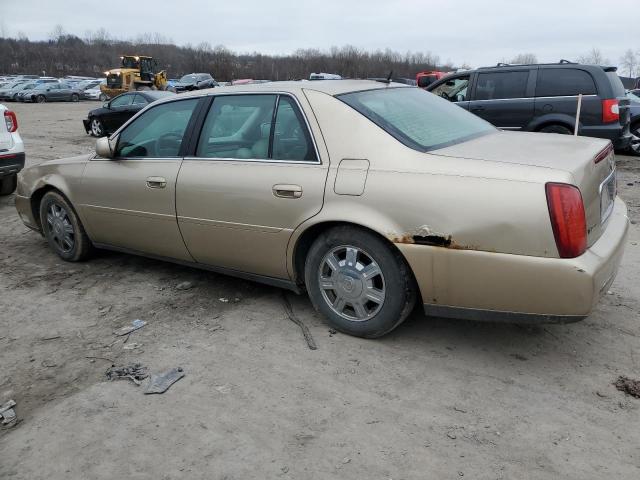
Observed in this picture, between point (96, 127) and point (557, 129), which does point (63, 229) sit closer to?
point (557, 129)

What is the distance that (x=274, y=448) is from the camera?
2.56 meters

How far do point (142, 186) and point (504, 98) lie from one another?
696 centimetres

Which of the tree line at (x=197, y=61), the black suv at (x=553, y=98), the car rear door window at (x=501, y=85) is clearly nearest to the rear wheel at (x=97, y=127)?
the black suv at (x=553, y=98)

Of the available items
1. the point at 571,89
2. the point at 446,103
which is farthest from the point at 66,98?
the point at 446,103

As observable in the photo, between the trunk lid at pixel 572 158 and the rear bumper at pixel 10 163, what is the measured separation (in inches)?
255

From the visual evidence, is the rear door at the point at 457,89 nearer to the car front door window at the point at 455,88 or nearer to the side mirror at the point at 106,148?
the car front door window at the point at 455,88

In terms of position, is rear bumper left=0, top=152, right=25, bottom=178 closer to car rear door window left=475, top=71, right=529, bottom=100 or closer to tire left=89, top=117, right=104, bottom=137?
car rear door window left=475, top=71, right=529, bottom=100

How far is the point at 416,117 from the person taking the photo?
3.70 metres

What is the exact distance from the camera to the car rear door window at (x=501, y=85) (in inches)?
364

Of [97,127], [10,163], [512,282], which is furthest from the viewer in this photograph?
[97,127]

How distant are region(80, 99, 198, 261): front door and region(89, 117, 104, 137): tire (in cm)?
1275

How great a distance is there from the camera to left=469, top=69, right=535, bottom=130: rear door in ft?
30.0

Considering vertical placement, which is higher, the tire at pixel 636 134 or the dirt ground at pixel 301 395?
the tire at pixel 636 134

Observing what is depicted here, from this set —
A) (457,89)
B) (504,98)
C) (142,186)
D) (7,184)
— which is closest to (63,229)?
(142,186)
